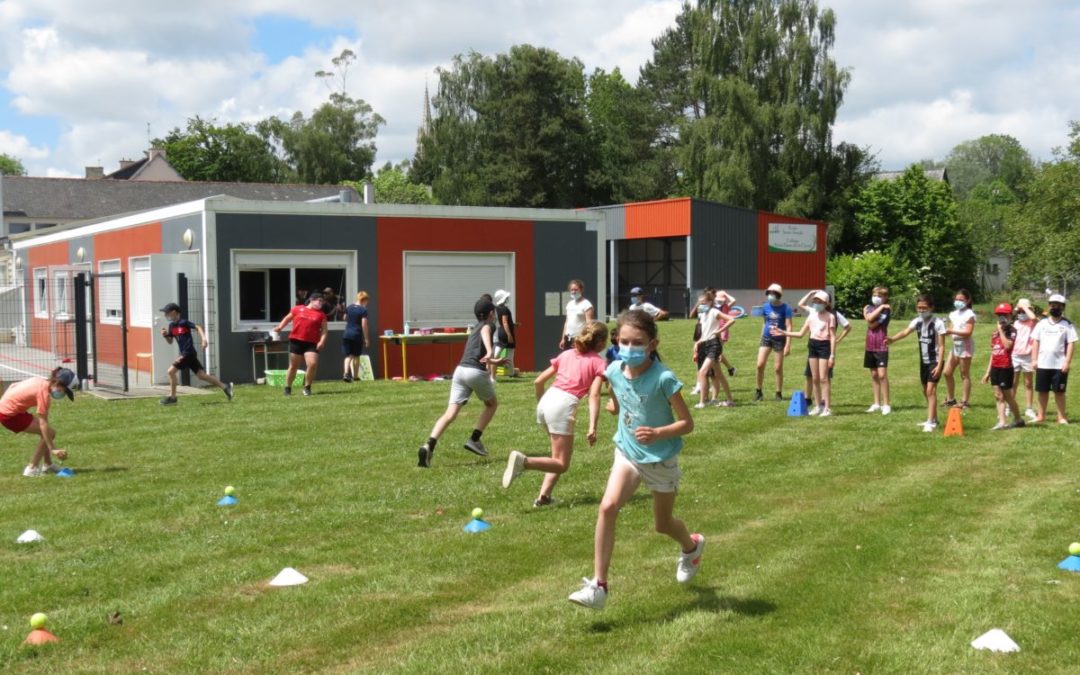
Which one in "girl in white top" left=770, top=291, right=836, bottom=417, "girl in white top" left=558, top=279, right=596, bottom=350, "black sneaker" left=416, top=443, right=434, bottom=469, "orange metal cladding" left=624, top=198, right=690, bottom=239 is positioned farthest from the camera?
"orange metal cladding" left=624, top=198, right=690, bottom=239

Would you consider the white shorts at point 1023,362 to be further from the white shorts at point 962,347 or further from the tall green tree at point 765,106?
the tall green tree at point 765,106

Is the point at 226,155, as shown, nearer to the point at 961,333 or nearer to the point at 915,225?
the point at 915,225

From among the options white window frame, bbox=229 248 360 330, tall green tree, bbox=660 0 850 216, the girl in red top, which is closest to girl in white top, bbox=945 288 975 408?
the girl in red top

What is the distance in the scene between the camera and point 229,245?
66.1 ft

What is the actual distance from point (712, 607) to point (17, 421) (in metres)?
7.20

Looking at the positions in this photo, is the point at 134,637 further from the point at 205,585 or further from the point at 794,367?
the point at 794,367

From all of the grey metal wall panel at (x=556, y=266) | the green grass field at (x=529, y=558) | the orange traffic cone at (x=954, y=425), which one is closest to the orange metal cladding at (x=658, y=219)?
the grey metal wall panel at (x=556, y=266)

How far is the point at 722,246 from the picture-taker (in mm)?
41188

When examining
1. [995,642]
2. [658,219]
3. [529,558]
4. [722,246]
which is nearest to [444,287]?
[529,558]

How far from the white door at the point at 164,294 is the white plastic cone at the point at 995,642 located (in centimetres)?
1693

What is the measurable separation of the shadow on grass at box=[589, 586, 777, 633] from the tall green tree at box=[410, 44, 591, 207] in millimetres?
58584

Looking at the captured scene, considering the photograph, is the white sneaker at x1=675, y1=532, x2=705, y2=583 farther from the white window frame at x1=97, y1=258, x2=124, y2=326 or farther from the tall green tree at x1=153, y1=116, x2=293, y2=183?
the tall green tree at x1=153, y1=116, x2=293, y2=183

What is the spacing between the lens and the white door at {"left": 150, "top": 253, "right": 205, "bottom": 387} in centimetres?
2025

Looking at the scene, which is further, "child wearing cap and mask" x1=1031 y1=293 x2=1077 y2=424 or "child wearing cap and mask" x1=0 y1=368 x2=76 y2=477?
"child wearing cap and mask" x1=1031 y1=293 x2=1077 y2=424
